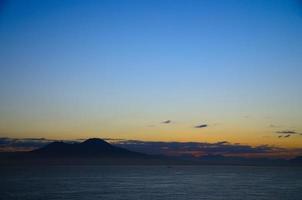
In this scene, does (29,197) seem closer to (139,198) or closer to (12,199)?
(12,199)

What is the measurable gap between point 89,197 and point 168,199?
46.6 feet

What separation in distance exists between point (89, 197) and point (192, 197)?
1889 cm

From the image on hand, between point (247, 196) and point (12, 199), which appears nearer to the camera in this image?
point (12, 199)

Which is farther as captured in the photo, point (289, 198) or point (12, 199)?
point (289, 198)

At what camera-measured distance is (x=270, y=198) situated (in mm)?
76625

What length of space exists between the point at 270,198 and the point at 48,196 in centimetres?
4022

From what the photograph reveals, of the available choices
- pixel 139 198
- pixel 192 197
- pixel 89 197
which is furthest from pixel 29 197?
pixel 192 197

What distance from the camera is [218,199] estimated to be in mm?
76000

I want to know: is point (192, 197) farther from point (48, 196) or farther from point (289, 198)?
point (48, 196)

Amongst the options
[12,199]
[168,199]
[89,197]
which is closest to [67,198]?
[89,197]

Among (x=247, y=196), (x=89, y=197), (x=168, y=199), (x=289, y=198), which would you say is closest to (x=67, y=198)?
(x=89, y=197)

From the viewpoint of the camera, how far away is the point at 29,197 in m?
76.0

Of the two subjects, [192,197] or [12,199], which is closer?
[12,199]

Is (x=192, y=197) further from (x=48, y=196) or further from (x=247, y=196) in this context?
(x=48, y=196)
